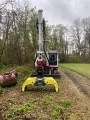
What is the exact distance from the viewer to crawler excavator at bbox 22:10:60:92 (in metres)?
11.6

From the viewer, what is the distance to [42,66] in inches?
641

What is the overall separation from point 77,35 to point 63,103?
60943 millimetres

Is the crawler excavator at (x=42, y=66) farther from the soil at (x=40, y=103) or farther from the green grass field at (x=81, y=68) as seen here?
the green grass field at (x=81, y=68)

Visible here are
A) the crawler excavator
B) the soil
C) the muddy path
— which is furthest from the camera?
the muddy path

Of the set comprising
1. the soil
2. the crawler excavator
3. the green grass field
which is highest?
the crawler excavator

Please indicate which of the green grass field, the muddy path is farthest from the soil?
the green grass field

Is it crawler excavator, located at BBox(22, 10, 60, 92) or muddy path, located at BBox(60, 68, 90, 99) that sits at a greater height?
crawler excavator, located at BBox(22, 10, 60, 92)

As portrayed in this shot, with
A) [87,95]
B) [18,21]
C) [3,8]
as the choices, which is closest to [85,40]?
[18,21]

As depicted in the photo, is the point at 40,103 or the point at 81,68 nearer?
the point at 40,103

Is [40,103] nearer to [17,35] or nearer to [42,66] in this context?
[42,66]

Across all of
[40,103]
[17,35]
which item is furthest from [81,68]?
[40,103]

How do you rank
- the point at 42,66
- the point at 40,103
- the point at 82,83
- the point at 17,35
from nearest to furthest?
the point at 40,103 → the point at 82,83 → the point at 42,66 → the point at 17,35

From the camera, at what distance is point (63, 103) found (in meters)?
8.84

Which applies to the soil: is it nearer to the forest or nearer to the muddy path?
the muddy path
